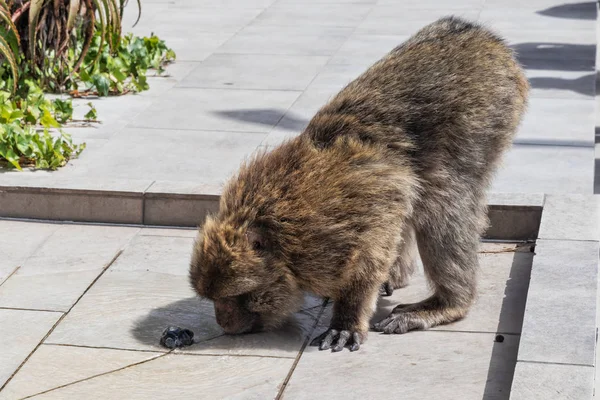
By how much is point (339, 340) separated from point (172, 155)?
3.22m

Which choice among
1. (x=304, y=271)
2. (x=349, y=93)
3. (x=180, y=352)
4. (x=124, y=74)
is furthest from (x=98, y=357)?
(x=124, y=74)

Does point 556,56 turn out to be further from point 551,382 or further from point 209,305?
point 551,382

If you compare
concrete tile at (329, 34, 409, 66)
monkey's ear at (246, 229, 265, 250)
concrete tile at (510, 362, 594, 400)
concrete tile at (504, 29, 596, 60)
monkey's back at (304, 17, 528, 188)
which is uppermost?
monkey's back at (304, 17, 528, 188)

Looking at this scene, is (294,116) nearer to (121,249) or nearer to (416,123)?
(121,249)

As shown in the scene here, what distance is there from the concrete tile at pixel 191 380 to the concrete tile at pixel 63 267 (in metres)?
0.89

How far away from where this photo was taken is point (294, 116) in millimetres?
9141

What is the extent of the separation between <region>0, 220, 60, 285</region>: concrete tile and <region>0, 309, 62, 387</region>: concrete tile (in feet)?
1.75

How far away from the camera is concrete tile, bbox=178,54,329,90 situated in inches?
403

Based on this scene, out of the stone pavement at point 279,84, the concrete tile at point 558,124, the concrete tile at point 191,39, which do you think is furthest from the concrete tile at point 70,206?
the concrete tile at point 191,39

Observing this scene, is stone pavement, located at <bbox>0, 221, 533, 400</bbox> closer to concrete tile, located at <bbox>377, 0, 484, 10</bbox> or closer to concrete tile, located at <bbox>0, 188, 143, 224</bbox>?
concrete tile, located at <bbox>0, 188, 143, 224</bbox>

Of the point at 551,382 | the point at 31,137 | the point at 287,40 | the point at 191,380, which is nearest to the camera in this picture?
the point at 551,382

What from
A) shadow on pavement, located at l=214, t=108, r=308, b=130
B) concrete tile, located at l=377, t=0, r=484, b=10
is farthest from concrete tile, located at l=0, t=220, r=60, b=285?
concrete tile, located at l=377, t=0, r=484, b=10

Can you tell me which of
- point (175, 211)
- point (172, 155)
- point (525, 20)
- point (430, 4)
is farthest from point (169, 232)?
point (430, 4)

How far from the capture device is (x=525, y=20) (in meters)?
12.7
